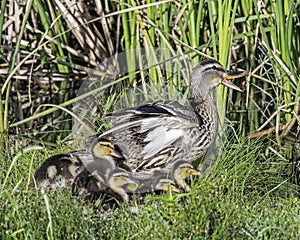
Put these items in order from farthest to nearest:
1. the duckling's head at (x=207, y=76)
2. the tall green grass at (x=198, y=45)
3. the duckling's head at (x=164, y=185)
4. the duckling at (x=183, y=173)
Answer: the tall green grass at (x=198, y=45), the duckling's head at (x=207, y=76), the duckling at (x=183, y=173), the duckling's head at (x=164, y=185)

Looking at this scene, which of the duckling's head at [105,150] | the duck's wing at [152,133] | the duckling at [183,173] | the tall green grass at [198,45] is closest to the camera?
the duckling at [183,173]

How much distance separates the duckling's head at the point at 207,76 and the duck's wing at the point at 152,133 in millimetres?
434

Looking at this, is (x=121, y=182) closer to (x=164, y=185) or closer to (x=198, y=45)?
(x=164, y=185)

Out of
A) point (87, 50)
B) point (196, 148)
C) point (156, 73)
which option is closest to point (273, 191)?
point (196, 148)

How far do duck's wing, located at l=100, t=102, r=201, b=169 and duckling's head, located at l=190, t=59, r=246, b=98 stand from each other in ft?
1.42

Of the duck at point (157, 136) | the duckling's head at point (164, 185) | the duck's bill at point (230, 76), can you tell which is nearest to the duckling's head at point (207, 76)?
the duck's bill at point (230, 76)

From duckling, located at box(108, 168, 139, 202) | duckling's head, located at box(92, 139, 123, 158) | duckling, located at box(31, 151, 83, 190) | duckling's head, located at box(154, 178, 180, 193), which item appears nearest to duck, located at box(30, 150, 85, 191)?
duckling, located at box(31, 151, 83, 190)

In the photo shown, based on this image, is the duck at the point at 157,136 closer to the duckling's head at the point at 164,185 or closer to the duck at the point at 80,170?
the duck at the point at 80,170

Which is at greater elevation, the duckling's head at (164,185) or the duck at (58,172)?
the duck at (58,172)

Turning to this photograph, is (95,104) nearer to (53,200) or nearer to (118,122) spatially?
(118,122)

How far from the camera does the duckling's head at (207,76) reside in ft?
15.8

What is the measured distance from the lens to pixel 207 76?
15.8 ft

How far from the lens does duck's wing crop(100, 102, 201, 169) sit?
438 centimetres

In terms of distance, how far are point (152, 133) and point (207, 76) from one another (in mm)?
632
